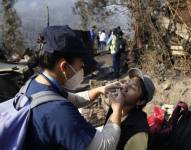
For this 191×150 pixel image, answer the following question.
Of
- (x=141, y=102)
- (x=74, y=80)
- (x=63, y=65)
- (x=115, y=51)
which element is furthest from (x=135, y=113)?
(x=115, y=51)

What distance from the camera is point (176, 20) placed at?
1055 centimetres

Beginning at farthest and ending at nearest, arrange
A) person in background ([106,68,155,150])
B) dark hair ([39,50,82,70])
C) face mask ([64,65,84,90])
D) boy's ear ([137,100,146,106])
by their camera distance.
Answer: boy's ear ([137,100,146,106]), person in background ([106,68,155,150]), face mask ([64,65,84,90]), dark hair ([39,50,82,70])

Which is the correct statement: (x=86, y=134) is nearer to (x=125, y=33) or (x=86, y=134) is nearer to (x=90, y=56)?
(x=90, y=56)

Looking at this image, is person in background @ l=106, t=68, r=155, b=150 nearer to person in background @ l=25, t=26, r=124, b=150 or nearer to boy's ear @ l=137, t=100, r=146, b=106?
boy's ear @ l=137, t=100, r=146, b=106

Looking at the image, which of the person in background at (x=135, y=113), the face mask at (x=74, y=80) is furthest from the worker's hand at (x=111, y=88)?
the face mask at (x=74, y=80)

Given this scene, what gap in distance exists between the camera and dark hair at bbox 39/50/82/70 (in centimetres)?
262

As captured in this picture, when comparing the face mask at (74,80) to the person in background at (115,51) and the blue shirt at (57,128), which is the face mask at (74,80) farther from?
the person in background at (115,51)

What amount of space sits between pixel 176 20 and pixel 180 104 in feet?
23.2

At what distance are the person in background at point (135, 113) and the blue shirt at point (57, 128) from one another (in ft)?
2.23

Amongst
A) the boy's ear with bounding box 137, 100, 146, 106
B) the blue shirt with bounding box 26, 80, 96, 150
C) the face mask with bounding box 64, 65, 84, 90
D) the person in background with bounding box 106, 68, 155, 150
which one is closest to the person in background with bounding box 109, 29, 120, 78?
the person in background with bounding box 106, 68, 155, 150

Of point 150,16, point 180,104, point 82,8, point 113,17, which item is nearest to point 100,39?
point 82,8

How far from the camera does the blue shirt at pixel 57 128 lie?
2.46 meters

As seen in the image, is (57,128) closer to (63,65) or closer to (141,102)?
(63,65)

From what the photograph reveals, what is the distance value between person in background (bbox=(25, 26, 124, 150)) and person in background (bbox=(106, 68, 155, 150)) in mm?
432
